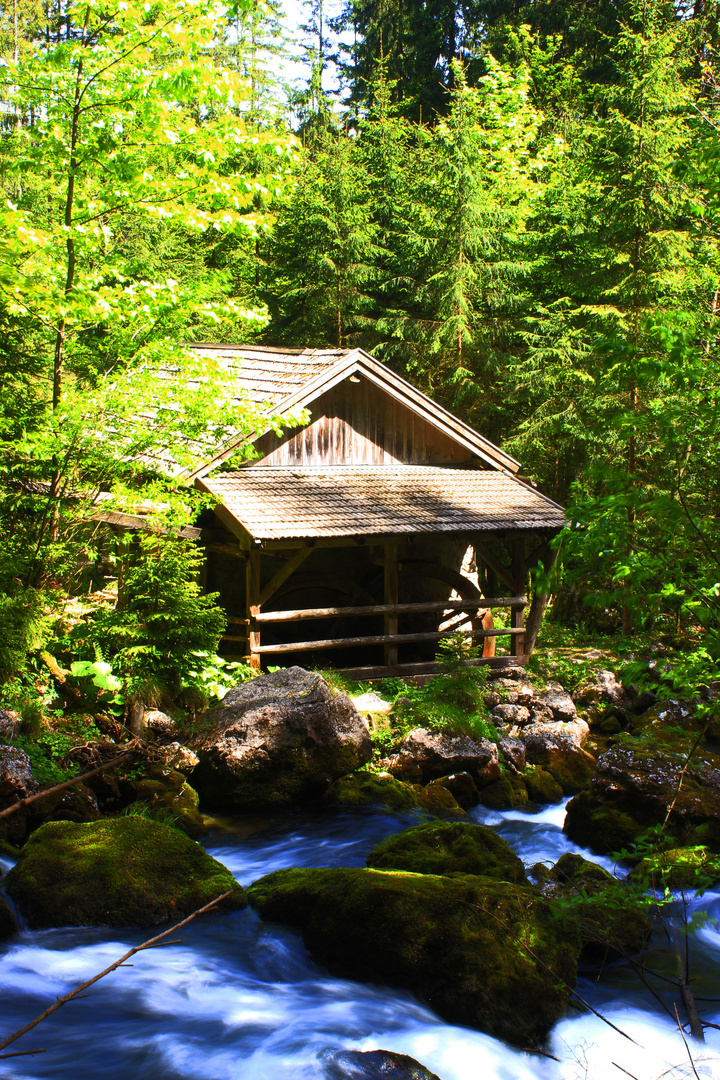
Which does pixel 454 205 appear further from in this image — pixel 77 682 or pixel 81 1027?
pixel 81 1027

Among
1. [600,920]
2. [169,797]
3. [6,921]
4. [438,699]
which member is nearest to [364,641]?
[438,699]

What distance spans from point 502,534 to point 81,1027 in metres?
9.67

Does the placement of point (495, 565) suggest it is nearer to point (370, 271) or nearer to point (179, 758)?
point (179, 758)

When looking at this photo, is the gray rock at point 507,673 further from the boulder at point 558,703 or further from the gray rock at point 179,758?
the gray rock at point 179,758

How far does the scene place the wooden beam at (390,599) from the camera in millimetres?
12703

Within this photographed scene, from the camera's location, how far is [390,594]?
12844 mm

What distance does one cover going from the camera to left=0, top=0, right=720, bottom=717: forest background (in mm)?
5941

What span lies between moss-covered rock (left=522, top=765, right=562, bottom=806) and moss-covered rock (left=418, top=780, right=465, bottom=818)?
99 cm

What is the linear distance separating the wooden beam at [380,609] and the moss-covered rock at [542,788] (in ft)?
11.4

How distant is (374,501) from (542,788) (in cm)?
477

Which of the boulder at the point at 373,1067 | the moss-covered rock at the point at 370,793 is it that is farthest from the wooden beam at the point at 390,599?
the boulder at the point at 373,1067

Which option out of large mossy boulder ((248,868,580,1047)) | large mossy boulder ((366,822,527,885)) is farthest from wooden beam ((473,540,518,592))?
large mossy boulder ((248,868,580,1047))

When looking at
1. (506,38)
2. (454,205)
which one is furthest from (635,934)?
(506,38)

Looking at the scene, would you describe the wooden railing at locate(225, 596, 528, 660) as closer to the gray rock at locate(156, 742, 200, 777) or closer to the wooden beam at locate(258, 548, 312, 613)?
the wooden beam at locate(258, 548, 312, 613)
